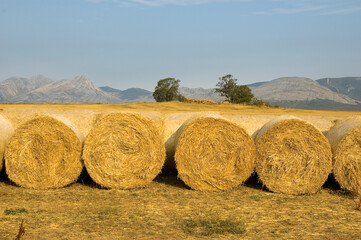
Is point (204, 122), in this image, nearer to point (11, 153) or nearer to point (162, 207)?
point (162, 207)

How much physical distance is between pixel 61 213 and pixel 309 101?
147495 mm

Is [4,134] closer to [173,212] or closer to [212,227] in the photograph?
[173,212]

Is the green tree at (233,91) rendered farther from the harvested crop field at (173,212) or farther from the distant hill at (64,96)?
the distant hill at (64,96)

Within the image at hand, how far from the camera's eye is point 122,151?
26.6 feet

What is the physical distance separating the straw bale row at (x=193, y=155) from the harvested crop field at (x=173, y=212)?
251 millimetres

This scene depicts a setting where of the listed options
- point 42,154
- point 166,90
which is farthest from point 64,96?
point 42,154

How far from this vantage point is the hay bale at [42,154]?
7984mm

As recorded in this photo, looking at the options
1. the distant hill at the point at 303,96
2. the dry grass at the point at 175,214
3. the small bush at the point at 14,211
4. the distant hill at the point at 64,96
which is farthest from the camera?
the distant hill at the point at 64,96

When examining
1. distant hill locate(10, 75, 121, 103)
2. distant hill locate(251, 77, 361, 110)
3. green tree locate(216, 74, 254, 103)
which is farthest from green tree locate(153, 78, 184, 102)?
distant hill locate(10, 75, 121, 103)

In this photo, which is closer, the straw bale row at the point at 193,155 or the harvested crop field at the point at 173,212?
the harvested crop field at the point at 173,212

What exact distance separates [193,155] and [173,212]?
1871mm

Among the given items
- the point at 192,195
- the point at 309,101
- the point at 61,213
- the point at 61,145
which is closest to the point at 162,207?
the point at 192,195

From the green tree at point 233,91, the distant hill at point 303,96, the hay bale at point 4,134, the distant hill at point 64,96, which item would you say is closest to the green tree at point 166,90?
the green tree at point 233,91

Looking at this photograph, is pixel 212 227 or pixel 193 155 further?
pixel 193 155
